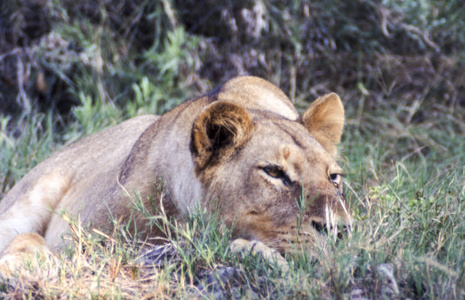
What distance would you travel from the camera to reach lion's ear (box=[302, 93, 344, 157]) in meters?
3.45

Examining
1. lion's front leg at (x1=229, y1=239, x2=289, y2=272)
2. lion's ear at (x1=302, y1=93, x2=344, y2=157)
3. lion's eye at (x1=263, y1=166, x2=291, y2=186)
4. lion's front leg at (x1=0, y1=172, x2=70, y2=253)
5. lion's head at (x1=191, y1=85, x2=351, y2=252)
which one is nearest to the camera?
lion's front leg at (x1=229, y1=239, x2=289, y2=272)

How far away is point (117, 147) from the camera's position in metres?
4.56

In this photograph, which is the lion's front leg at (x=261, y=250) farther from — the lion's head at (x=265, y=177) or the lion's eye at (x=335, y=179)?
the lion's eye at (x=335, y=179)

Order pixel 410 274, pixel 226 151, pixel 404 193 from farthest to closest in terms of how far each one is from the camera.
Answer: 1. pixel 404 193
2. pixel 226 151
3. pixel 410 274

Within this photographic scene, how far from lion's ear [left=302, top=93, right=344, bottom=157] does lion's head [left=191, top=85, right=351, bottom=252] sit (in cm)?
41

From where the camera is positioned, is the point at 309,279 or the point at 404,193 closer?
the point at 309,279

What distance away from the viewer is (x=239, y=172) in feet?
9.30

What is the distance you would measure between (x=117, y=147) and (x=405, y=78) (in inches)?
160

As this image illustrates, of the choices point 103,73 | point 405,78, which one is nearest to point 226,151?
point 103,73

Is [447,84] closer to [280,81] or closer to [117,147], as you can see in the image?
[280,81]

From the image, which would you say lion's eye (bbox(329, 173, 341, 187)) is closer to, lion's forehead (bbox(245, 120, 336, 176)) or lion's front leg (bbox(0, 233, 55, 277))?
lion's forehead (bbox(245, 120, 336, 176))

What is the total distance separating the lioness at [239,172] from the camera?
268 centimetres

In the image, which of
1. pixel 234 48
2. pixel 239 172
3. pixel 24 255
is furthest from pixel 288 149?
pixel 234 48

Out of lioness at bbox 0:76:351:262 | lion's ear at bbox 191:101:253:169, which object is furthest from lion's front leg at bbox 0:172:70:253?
lion's ear at bbox 191:101:253:169
